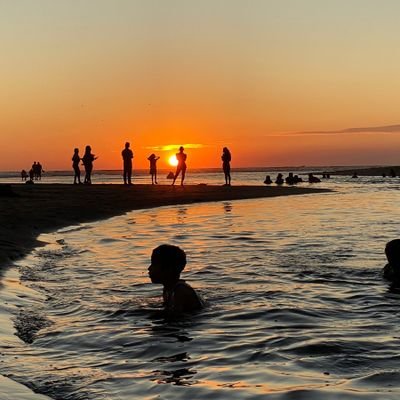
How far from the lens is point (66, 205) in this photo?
70.3 ft

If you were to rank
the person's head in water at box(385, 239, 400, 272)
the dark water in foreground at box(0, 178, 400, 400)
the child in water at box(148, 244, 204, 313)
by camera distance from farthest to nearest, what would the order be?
the person's head in water at box(385, 239, 400, 272) → the child in water at box(148, 244, 204, 313) → the dark water in foreground at box(0, 178, 400, 400)

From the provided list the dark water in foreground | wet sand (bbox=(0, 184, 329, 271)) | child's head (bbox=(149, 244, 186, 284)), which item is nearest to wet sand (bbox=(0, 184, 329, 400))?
wet sand (bbox=(0, 184, 329, 271))

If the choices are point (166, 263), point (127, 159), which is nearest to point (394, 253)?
point (166, 263)

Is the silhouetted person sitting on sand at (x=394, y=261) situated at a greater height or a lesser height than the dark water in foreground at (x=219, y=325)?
greater

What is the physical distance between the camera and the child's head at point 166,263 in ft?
25.6

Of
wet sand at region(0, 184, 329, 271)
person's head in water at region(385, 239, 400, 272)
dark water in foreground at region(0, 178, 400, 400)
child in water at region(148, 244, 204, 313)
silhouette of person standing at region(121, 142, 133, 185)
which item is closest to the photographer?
dark water in foreground at region(0, 178, 400, 400)

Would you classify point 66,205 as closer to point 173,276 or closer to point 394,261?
point 394,261

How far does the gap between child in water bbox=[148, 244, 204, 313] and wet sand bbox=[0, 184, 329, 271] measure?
3.87m

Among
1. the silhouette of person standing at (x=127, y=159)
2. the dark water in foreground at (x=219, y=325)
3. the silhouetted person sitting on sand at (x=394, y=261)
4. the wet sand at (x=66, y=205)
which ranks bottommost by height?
the dark water in foreground at (x=219, y=325)

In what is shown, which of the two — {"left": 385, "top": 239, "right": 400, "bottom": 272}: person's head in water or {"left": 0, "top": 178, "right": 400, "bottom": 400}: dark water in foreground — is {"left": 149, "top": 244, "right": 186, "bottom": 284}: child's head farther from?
{"left": 385, "top": 239, "right": 400, "bottom": 272}: person's head in water

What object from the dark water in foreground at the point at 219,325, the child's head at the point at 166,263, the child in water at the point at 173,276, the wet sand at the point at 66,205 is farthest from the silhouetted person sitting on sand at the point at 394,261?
the wet sand at the point at 66,205

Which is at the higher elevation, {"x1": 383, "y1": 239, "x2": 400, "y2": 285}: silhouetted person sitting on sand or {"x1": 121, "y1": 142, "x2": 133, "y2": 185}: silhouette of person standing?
{"x1": 121, "y1": 142, "x2": 133, "y2": 185}: silhouette of person standing

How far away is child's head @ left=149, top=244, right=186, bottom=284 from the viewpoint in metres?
7.80

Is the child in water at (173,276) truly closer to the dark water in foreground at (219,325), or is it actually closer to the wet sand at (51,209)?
the dark water in foreground at (219,325)
